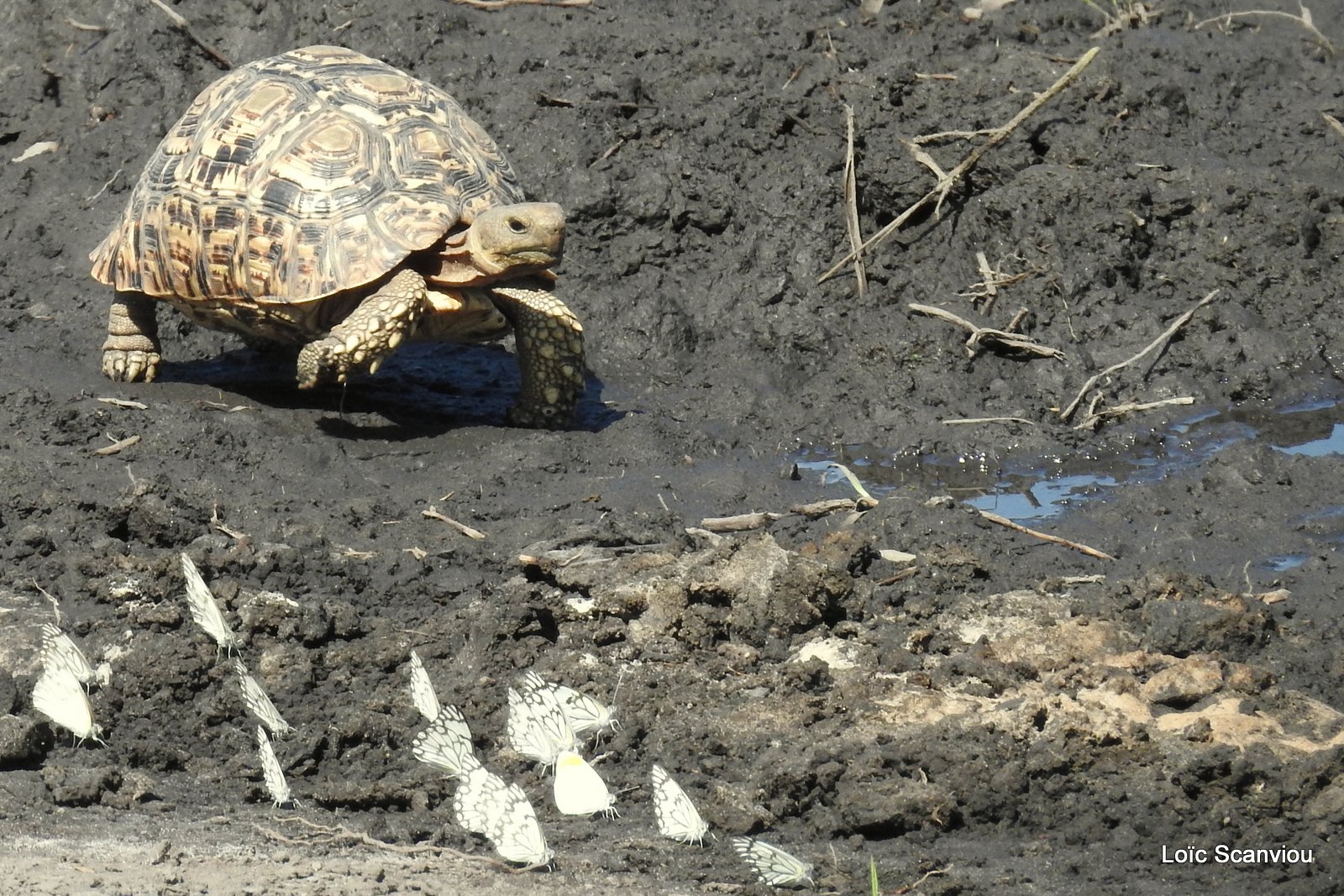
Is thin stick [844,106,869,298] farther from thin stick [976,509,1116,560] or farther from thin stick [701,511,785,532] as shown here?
thin stick [701,511,785,532]

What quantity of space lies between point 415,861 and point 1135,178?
605cm

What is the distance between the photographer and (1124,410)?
682 centimetres

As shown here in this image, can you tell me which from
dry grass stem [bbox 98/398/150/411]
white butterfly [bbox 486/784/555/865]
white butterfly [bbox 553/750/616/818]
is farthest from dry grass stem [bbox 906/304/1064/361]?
white butterfly [bbox 486/784/555/865]

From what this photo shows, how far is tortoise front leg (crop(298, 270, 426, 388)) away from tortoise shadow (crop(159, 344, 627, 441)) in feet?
1.41

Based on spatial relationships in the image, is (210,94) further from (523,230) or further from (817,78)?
(817,78)

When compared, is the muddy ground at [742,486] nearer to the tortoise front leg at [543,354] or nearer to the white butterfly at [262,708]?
the white butterfly at [262,708]

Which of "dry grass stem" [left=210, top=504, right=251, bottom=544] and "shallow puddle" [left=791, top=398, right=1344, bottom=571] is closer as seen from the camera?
"dry grass stem" [left=210, top=504, right=251, bottom=544]

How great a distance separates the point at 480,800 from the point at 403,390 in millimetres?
4001

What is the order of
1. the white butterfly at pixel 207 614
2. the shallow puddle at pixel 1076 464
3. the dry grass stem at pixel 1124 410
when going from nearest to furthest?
1. the white butterfly at pixel 207 614
2. the shallow puddle at pixel 1076 464
3. the dry grass stem at pixel 1124 410

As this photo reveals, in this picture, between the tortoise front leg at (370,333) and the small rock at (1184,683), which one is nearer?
the small rock at (1184,683)

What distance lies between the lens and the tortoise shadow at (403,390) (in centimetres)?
687

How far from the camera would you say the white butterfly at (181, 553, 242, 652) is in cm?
438

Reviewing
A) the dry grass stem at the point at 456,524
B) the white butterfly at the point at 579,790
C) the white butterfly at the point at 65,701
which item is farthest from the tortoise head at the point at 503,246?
the white butterfly at the point at 579,790

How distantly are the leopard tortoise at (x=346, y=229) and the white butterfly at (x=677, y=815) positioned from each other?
3.07 meters
